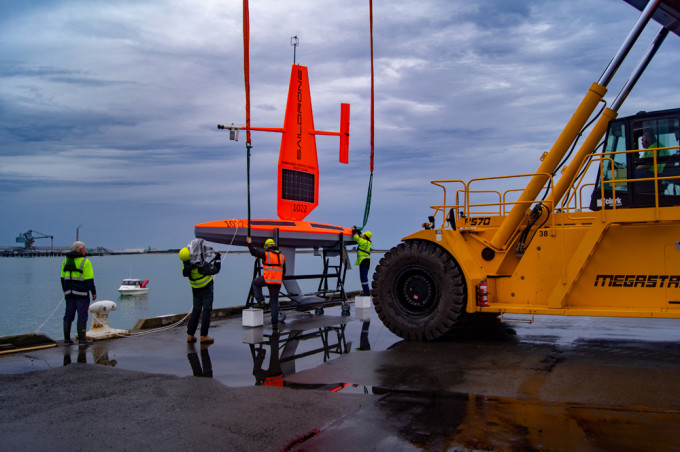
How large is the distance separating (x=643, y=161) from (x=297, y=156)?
772cm

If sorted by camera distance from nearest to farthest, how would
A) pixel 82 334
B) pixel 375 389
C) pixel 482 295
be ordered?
pixel 375 389 → pixel 482 295 → pixel 82 334

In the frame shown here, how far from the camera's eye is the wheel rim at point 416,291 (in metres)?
8.25

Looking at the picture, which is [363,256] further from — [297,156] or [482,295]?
[482,295]

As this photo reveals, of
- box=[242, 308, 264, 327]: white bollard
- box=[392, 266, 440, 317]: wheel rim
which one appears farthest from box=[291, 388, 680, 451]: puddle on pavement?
box=[242, 308, 264, 327]: white bollard

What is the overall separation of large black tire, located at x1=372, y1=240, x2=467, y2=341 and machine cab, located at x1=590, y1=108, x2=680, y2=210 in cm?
241

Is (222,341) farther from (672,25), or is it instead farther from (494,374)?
(672,25)

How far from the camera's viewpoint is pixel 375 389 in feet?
18.1

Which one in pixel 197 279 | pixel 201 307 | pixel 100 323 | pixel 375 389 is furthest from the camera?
pixel 100 323

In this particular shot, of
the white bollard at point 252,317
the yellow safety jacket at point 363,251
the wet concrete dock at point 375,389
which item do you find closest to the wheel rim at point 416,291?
the wet concrete dock at point 375,389

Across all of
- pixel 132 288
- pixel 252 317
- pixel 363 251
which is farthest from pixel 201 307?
pixel 132 288

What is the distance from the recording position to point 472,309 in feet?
25.4

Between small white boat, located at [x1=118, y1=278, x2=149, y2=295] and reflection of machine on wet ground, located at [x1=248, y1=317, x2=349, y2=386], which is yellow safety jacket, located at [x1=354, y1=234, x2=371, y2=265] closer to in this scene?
reflection of machine on wet ground, located at [x1=248, y1=317, x2=349, y2=386]

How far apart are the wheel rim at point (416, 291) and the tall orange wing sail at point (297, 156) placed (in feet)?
15.2

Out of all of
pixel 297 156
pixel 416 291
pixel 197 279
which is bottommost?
pixel 416 291
